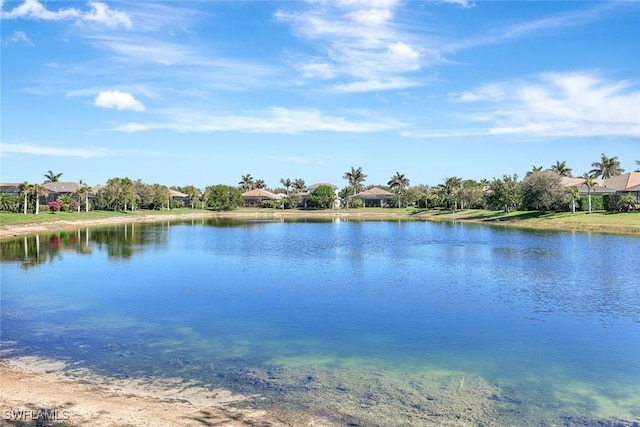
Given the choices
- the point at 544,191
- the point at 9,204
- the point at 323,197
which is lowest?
the point at 9,204

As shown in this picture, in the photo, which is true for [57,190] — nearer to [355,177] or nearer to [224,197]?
[224,197]

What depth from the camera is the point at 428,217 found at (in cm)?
11538

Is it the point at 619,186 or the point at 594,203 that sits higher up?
the point at 619,186

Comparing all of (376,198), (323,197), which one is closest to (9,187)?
(323,197)

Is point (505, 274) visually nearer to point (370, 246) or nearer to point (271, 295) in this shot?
point (271, 295)

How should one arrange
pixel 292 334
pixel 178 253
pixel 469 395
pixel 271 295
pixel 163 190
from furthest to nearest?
pixel 163 190
pixel 178 253
pixel 271 295
pixel 292 334
pixel 469 395

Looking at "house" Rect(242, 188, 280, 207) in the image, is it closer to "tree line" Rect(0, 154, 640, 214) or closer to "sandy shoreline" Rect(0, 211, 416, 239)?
"tree line" Rect(0, 154, 640, 214)

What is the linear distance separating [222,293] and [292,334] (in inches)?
363

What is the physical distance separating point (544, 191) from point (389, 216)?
4620 cm

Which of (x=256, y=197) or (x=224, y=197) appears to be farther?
(x=256, y=197)

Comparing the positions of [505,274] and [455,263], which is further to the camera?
[455,263]

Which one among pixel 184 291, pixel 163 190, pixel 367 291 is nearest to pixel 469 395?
pixel 367 291

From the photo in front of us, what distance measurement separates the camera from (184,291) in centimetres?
2852

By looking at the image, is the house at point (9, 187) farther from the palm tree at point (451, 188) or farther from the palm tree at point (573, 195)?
the palm tree at point (573, 195)
